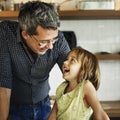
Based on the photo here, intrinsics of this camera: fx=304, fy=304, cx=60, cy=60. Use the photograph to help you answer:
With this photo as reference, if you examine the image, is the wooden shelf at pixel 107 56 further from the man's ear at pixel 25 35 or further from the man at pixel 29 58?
the man's ear at pixel 25 35

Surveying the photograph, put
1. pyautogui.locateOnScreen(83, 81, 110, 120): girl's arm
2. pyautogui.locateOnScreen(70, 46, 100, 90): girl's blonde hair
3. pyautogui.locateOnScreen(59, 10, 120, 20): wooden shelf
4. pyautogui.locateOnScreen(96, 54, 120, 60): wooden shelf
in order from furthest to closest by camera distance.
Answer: pyautogui.locateOnScreen(96, 54, 120, 60): wooden shelf, pyautogui.locateOnScreen(59, 10, 120, 20): wooden shelf, pyautogui.locateOnScreen(70, 46, 100, 90): girl's blonde hair, pyautogui.locateOnScreen(83, 81, 110, 120): girl's arm

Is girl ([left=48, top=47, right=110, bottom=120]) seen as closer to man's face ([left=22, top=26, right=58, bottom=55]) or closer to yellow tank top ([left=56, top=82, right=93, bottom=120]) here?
yellow tank top ([left=56, top=82, right=93, bottom=120])

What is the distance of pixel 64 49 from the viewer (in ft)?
5.37

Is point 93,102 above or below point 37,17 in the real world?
below

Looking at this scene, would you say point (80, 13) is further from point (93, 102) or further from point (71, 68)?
point (93, 102)

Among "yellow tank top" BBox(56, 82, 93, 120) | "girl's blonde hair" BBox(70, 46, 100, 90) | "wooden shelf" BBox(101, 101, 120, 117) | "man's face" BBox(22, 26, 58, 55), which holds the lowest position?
"wooden shelf" BBox(101, 101, 120, 117)

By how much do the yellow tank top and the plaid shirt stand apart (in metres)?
0.21

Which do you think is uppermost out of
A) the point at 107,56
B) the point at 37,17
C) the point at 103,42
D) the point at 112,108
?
the point at 37,17

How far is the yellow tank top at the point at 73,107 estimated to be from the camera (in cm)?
143

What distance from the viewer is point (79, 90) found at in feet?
4.76

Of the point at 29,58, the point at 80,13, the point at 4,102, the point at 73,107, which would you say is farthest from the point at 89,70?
the point at 80,13

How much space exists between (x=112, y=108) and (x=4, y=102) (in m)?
1.39

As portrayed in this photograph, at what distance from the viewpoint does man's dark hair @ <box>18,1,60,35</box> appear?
1408mm

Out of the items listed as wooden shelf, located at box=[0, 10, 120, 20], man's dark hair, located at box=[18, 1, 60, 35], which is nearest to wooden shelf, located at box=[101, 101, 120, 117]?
wooden shelf, located at box=[0, 10, 120, 20]
